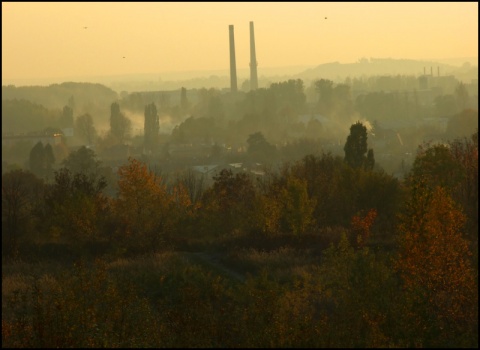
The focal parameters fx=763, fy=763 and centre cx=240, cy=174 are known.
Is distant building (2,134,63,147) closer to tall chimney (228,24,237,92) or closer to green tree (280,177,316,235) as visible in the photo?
tall chimney (228,24,237,92)

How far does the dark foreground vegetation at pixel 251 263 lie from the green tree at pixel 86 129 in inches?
1529

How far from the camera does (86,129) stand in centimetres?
7588

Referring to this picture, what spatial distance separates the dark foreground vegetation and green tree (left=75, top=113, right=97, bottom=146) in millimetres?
38834

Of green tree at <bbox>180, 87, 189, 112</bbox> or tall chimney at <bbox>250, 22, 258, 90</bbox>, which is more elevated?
tall chimney at <bbox>250, 22, 258, 90</bbox>

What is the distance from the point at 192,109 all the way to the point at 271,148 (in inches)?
1696

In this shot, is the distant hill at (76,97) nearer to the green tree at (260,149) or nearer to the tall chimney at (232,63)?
the tall chimney at (232,63)

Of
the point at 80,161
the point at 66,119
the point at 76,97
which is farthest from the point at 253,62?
the point at 80,161

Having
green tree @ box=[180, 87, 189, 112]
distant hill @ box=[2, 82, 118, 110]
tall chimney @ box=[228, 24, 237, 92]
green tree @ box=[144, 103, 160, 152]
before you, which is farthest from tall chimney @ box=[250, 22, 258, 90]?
green tree @ box=[144, 103, 160, 152]

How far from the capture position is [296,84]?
9719cm

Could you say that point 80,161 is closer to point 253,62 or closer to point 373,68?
Result: point 253,62

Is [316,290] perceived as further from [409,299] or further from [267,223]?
[267,223]

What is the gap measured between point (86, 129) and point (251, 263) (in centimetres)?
5668

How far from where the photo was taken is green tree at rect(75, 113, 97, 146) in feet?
247

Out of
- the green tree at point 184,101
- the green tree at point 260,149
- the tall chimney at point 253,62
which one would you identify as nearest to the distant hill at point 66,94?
the green tree at point 184,101
